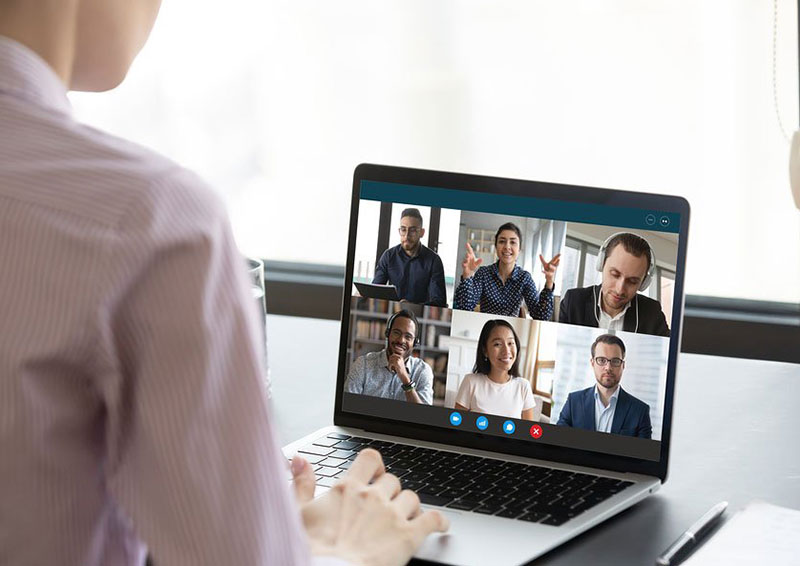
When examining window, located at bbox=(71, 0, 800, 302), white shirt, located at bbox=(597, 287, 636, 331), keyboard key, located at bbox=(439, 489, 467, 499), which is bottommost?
keyboard key, located at bbox=(439, 489, 467, 499)

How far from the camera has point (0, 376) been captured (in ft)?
1.52

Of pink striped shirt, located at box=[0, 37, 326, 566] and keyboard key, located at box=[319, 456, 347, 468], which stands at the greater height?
pink striped shirt, located at box=[0, 37, 326, 566]

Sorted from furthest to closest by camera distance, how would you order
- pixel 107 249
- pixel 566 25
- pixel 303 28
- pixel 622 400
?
pixel 303 28
pixel 566 25
pixel 622 400
pixel 107 249

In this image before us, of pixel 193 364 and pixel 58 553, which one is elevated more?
pixel 193 364

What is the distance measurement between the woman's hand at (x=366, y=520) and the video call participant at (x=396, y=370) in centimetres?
22

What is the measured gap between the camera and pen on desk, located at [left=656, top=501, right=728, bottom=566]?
0.78 m

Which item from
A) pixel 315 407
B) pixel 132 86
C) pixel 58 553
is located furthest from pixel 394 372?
pixel 132 86

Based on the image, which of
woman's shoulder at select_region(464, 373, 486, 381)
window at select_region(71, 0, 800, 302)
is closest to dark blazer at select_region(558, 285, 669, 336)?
woman's shoulder at select_region(464, 373, 486, 381)

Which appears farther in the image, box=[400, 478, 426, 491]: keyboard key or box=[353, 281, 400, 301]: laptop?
box=[353, 281, 400, 301]: laptop

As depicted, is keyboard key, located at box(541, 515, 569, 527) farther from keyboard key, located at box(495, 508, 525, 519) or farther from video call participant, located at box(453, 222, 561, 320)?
video call participant, located at box(453, 222, 561, 320)

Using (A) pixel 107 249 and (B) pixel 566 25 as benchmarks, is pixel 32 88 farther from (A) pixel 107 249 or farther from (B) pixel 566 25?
(B) pixel 566 25

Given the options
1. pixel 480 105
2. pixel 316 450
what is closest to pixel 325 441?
pixel 316 450

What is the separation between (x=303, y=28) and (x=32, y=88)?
164 cm

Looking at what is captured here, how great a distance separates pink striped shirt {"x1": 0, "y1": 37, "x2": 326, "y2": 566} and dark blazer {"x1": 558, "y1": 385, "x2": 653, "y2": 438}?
1.76 ft
